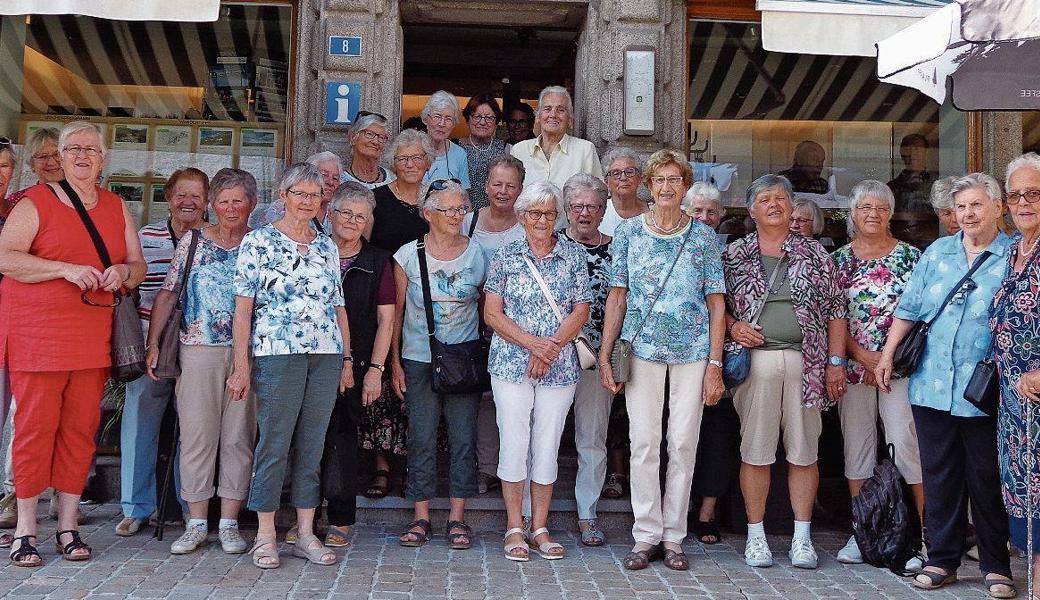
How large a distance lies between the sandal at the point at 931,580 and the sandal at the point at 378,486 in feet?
9.59

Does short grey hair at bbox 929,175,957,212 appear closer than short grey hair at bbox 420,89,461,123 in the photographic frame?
Yes

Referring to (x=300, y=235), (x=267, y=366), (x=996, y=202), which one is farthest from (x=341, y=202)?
(x=996, y=202)

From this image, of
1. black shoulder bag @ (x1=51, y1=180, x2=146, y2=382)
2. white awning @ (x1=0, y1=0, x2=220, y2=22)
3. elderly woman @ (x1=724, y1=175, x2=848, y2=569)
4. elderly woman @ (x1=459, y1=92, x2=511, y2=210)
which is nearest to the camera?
black shoulder bag @ (x1=51, y1=180, x2=146, y2=382)

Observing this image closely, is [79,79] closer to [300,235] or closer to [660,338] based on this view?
[300,235]

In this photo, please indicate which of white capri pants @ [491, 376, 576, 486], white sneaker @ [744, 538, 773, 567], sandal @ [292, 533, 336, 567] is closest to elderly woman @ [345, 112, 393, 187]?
white capri pants @ [491, 376, 576, 486]

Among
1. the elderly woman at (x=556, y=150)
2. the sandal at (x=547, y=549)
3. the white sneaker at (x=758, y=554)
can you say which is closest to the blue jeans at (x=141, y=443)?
the sandal at (x=547, y=549)

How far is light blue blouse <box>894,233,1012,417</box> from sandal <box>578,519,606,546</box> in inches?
70.4

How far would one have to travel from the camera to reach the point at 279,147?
752cm

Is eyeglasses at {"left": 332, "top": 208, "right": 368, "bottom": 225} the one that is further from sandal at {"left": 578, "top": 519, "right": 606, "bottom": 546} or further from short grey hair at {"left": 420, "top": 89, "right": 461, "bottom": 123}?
sandal at {"left": 578, "top": 519, "right": 606, "bottom": 546}

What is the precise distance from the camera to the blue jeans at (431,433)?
5.41 meters

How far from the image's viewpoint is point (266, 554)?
4855mm

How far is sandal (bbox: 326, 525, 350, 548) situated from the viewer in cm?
521

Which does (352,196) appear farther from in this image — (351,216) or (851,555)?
(851,555)

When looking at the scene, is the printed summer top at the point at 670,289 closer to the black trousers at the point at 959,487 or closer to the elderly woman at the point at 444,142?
the black trousers at the point at 959,487
